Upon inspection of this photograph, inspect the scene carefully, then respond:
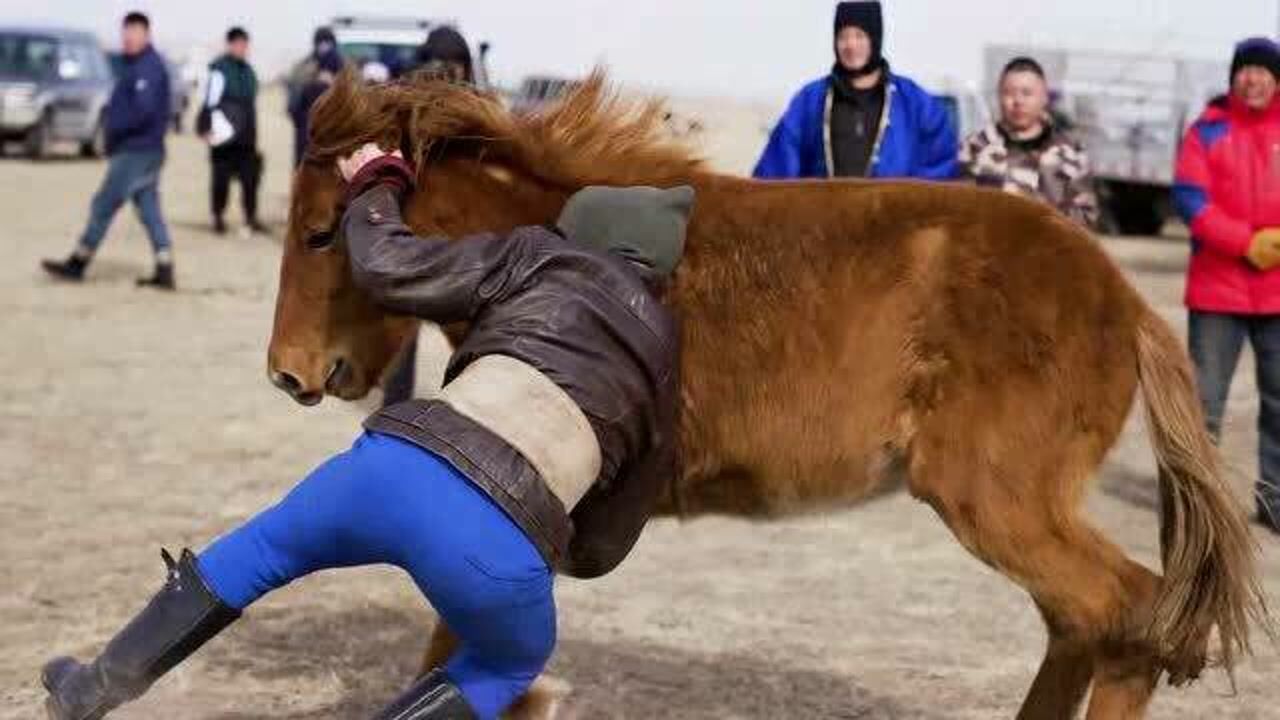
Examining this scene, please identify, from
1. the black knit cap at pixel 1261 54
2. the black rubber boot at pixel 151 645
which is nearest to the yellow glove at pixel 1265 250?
the black knit cap at pixel 1261 54

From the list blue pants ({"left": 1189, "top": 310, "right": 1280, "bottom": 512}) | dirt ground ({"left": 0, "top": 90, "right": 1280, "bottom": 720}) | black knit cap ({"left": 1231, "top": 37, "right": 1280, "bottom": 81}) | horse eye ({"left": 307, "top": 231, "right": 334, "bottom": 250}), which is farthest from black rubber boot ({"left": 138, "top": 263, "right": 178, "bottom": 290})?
horse eye ({"left": 307, "top": 231, "right": 334, "bottom": 250})

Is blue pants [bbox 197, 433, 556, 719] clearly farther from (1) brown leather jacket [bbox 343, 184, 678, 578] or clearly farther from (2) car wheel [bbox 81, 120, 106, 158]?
(2) car wheel [bbox 81, 120, 106, 158]

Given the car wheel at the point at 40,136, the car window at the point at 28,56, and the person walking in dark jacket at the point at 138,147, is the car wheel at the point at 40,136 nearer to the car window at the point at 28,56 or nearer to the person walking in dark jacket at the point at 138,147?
the car window at the point at 28,56

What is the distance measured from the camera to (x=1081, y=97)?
23.6m

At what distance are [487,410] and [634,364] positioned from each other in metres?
0.32

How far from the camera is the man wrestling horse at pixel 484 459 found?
3469 millimetres

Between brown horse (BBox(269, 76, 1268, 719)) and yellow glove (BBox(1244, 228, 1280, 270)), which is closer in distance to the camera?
brown horse (BBox(269, 76, 1268, 719))

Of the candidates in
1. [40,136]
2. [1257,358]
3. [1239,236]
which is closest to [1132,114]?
[1257,358]

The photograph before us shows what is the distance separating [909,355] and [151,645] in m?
1.65

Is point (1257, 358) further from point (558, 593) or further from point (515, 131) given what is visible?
point (515, 131)

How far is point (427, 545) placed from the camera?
136 inches

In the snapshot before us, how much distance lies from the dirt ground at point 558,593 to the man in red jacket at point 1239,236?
2.24 feet

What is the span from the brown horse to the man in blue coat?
102 inches

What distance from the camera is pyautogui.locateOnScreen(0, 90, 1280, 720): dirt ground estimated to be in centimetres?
544
